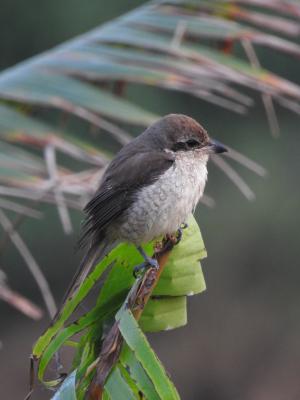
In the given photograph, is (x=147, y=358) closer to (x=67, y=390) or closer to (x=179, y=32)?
(x=67, y=390)

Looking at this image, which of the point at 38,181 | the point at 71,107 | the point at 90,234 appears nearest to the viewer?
the point at 38,181

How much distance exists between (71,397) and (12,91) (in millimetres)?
1566

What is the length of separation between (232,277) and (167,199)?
467 inches

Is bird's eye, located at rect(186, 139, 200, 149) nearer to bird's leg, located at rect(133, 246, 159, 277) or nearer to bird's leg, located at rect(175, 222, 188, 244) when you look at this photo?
bird's leg, located at rect(175, 222, 188, 244)

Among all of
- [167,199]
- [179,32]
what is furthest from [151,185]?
[179,32]

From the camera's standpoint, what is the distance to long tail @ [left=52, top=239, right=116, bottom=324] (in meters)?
3.39

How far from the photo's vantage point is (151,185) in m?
4.39

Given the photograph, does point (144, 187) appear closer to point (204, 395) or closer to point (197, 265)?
point (197, 265)

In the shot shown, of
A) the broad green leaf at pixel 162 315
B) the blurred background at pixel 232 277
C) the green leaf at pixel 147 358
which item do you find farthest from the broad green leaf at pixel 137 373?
the blurred background at pixel 232 277

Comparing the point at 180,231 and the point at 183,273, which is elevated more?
the point at 180,231

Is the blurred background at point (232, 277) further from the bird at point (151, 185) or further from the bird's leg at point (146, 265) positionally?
the bird's leg at point (146, 265)

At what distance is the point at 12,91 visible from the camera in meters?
3.97

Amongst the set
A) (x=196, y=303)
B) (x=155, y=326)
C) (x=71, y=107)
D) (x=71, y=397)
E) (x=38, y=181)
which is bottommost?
(x=71, y=397)

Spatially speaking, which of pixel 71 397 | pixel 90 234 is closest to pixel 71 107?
pixel 90 234
